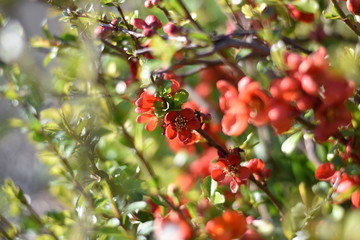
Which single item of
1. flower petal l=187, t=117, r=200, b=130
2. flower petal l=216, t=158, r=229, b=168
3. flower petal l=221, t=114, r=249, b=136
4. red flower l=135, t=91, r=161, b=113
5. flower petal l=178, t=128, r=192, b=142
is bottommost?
flower petal l=216, t=158, r=229, b=168

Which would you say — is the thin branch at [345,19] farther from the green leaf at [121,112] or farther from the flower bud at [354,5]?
the green leaf at [121,112]

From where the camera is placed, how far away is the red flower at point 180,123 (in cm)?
69

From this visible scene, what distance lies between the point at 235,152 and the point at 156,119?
0.39 ft

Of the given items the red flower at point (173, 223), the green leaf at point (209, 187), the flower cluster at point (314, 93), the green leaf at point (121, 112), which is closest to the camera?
the flower cluster at point (314, 93)

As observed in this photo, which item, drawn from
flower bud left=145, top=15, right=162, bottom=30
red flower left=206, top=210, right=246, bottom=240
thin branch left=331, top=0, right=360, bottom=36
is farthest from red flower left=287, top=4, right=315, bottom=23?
red flower left=206, top=210, right=246, bottom=240

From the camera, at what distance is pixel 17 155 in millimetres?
2072

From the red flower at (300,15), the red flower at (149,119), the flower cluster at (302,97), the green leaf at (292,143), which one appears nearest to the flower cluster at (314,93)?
the flower cluster at (302,97)

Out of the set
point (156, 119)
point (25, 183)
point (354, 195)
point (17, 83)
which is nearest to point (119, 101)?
point (156, 119)

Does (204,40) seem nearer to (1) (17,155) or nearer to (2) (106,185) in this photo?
(2) (106,185)

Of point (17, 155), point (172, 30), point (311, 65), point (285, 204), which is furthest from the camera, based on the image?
point (17, 155)

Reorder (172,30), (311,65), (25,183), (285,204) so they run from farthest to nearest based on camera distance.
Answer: (25,183)
(285,204)
(172,30)
(311,65)

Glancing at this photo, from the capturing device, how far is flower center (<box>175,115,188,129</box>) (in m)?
0.69

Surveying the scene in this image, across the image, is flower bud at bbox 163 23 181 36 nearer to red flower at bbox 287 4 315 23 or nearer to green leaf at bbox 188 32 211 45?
green leaf at bbox 188 32 211 45

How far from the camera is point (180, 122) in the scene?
0.69 meters
